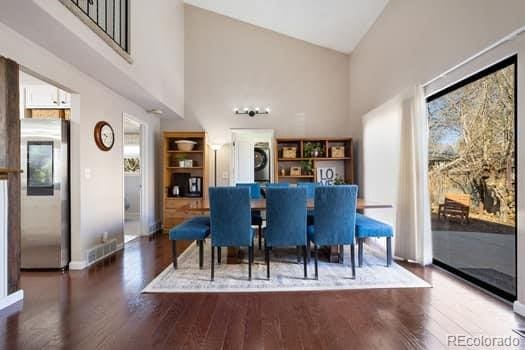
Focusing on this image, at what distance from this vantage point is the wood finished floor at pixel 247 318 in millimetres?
1964

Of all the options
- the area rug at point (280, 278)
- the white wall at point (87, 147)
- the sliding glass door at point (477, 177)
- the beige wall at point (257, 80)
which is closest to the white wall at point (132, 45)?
the white wall at point (87, 147)

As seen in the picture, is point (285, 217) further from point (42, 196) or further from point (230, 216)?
point (42, 196)

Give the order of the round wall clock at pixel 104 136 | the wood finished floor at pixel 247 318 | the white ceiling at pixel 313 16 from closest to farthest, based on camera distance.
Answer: the wood finished floor at pixel 247 318, the round wall clock at pixel 104 136, the white ceiling at pixel 313 16

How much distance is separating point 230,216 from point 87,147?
2.16 metres

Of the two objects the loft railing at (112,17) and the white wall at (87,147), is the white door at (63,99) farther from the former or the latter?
the loft railing at (112,17)

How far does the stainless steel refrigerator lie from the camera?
3.43 meters

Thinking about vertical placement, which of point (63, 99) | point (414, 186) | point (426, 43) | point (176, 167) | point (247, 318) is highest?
point (426, 43)

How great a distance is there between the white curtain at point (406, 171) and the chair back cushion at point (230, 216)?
2.03 m

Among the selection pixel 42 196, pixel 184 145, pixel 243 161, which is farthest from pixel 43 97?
pixel 243 161

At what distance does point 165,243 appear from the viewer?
16.2 feet

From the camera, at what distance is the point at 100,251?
3961 mm

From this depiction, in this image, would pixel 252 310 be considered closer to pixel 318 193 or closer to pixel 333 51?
pixel 318 193

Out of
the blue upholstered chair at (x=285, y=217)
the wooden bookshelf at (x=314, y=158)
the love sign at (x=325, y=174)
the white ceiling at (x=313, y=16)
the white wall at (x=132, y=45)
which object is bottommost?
the blue upholstered chair at (x=285, y=217)

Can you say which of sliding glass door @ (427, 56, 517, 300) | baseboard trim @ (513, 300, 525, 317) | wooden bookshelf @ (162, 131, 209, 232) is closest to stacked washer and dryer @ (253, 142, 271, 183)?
wooden bookshelf @ (162, 131, 209, 232)
